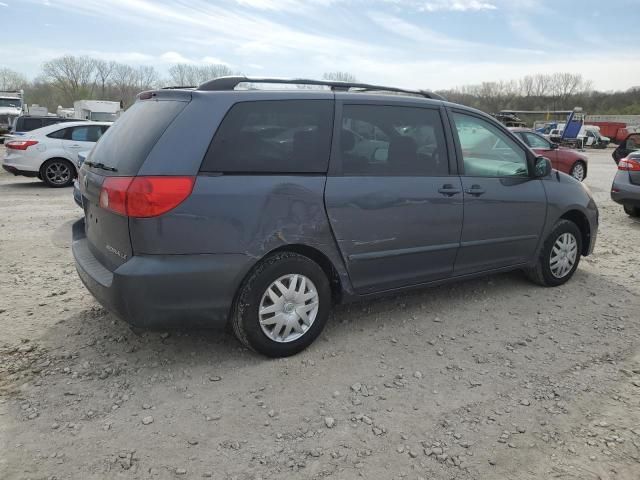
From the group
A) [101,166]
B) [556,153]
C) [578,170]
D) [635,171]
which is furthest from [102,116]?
[101,166]

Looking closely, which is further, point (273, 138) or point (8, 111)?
point (8, 111)

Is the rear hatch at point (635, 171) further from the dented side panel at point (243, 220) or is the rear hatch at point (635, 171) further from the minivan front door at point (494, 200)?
the dented side panel at point (243, 220)

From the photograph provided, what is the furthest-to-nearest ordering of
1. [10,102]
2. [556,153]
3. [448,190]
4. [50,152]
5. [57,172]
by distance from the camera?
[10,102], [556,153], [57,172], [50,152], [448,190]

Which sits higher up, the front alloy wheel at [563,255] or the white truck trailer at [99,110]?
the white truck trailer at [99,110]

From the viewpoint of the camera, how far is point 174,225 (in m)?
2.89

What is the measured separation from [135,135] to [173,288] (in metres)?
1.01

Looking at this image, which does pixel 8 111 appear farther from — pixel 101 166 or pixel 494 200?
pixel 494 200

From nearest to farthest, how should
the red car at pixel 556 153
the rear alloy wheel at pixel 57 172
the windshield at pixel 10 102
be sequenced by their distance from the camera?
the rear alloy wheel at pixel 57 172, the red car at pixel 556 153, the windshield at pixel 10 102

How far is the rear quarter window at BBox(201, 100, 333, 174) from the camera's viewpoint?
3.07 m

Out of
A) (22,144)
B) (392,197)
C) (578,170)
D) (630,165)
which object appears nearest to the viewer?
(392,197)

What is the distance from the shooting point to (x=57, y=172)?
11719 millimetres

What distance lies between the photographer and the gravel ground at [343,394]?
245 centimetres

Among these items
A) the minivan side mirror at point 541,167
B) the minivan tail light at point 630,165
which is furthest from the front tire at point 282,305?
the minivan tail light at point 630,165

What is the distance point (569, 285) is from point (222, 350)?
11.7 feet
